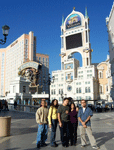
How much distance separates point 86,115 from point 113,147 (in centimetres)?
142

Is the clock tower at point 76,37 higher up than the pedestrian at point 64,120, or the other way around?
the clock tower at point 76,37

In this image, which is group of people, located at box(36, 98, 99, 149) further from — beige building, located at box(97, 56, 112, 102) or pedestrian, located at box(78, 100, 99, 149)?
beige building, located at box(97, 56, 112, 102)

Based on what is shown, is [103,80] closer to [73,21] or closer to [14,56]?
[73,21]

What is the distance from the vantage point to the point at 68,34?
88562 mm

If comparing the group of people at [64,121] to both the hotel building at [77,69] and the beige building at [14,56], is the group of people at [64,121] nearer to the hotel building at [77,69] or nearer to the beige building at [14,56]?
the hotel building at [77,69]

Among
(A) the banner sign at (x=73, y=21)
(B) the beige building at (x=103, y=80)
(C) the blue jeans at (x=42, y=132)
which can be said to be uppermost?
(A) the banner sign at (x=73, y=21)

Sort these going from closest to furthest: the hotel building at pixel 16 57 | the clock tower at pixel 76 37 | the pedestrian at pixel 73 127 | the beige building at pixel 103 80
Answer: the pedestrian at pixel 73 127 < the beige building at pixel 103 80 < the clock tower at pixel 76 37 < the hotel building at pixel 16 57

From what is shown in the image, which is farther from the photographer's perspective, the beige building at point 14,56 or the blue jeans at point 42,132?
the beige building at point 14,56

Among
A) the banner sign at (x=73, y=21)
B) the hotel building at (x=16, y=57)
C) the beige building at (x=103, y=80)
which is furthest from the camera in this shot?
the hotel building at (x=16, y=57)

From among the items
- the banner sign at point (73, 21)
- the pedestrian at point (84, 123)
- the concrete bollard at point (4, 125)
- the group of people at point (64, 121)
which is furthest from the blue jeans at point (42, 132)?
the banner sign at point (73, 21)

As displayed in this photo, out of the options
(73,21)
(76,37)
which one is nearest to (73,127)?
(76,37)

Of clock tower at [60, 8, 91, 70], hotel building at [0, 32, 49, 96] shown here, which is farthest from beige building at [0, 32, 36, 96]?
clock tower at [60, 8, 91, 70]

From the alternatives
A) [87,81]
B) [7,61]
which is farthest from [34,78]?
[7,61]

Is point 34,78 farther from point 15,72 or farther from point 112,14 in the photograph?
point 112,14
